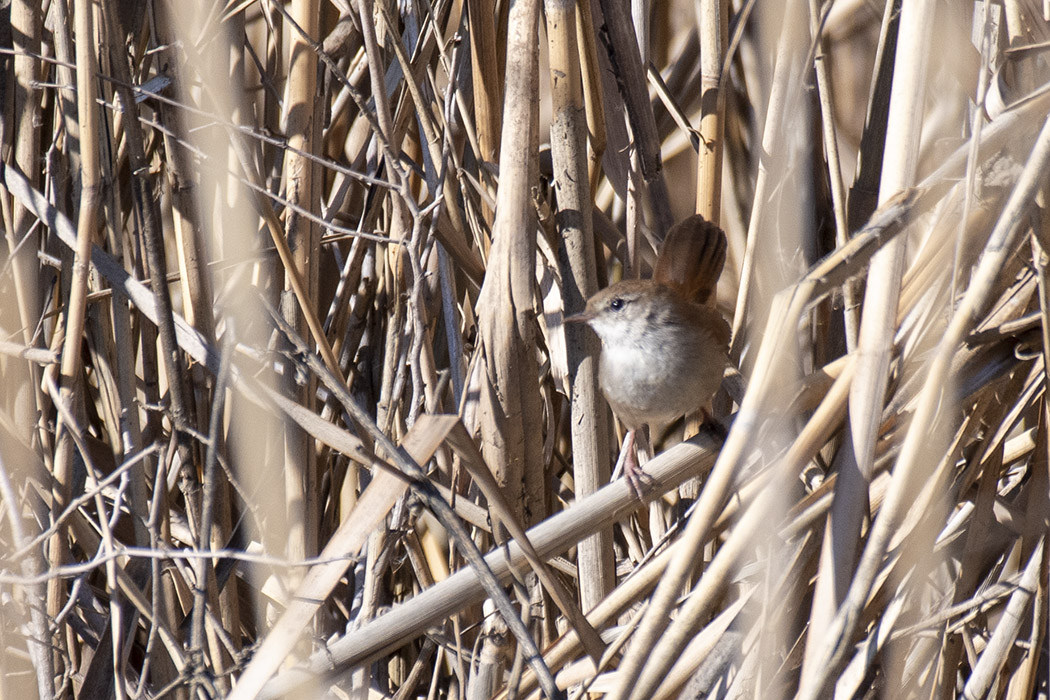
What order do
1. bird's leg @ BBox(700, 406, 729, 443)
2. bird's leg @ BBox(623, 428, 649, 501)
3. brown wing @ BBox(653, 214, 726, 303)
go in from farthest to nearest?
brown wing @ BBox(653, 214, 726, 303)
bird's leg @ BBox(700, 406, 729, 443)
bird's leg @ BBox(623, 428, 649, 501)

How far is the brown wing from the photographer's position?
5.31 ft

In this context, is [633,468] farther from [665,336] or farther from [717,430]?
[665,336]

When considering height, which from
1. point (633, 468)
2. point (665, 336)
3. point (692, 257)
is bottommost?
point (633, 468)

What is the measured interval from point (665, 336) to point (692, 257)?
166mm

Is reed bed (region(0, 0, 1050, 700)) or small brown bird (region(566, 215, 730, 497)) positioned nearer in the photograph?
reed bed (region(0, 0, 1050, 700))

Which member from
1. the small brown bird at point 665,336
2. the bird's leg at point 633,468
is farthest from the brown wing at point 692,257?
the bird's leg at point 633,468

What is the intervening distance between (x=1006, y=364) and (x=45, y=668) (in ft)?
5.73

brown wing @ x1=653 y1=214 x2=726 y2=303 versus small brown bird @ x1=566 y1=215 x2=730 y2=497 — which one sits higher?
brown wing @ x1=653 y1=214 x2=726 y2=303

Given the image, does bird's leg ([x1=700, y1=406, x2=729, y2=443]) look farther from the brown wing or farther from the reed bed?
the brown wing

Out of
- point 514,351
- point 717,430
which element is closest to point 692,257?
point 717,430

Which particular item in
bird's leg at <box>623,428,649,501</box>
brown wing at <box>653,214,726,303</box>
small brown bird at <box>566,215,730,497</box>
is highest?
brown wing at <box>653,214,726,303</box>

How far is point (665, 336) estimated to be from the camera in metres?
1.74

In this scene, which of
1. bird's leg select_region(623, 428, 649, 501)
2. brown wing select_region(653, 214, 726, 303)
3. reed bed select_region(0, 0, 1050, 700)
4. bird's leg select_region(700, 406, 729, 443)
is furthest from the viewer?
brown wing select_region(653, 214, 726, 303)

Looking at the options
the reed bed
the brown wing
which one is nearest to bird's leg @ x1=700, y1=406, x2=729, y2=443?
the reed bed
